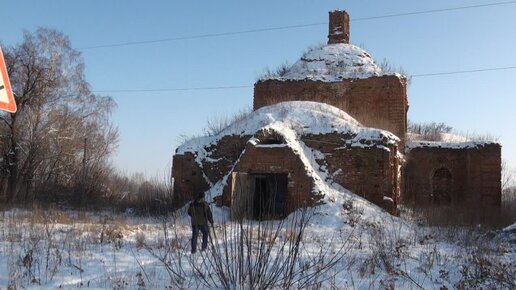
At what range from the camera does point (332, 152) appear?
1764 cm

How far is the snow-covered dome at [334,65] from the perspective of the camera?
931 inches

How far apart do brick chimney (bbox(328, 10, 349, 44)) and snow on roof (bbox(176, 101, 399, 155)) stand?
28.6 ft

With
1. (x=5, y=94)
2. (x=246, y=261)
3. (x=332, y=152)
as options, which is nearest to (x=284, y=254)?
(x=246, y=261)

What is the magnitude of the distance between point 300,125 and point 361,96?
18.9 ft

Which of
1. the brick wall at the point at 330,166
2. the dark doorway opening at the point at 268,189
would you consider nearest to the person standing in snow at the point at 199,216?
the brick wall at the point at 330,166

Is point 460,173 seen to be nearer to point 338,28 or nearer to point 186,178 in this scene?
point 338,28

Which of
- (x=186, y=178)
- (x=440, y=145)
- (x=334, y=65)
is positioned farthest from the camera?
(x=334, y=65)

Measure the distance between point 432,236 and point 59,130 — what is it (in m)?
21.5

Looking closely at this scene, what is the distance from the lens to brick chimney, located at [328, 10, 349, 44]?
90.0 ft

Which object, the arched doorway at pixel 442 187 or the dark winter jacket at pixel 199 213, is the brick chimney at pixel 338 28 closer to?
the arched doorway at pixel 442 187

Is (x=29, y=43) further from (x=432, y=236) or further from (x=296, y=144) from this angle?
(x=432, y=236)

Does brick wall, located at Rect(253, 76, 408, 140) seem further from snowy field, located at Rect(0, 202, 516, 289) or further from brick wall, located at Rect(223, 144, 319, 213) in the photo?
snowy field, located at Rect(0, 202, 516, 289)

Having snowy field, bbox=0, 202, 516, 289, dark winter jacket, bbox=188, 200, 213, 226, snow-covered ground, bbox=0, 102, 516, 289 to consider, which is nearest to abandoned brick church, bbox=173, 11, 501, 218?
snow-covered ground, bbox=0, 102, 516, 289

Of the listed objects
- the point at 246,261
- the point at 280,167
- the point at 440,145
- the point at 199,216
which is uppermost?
the point at 440,145
